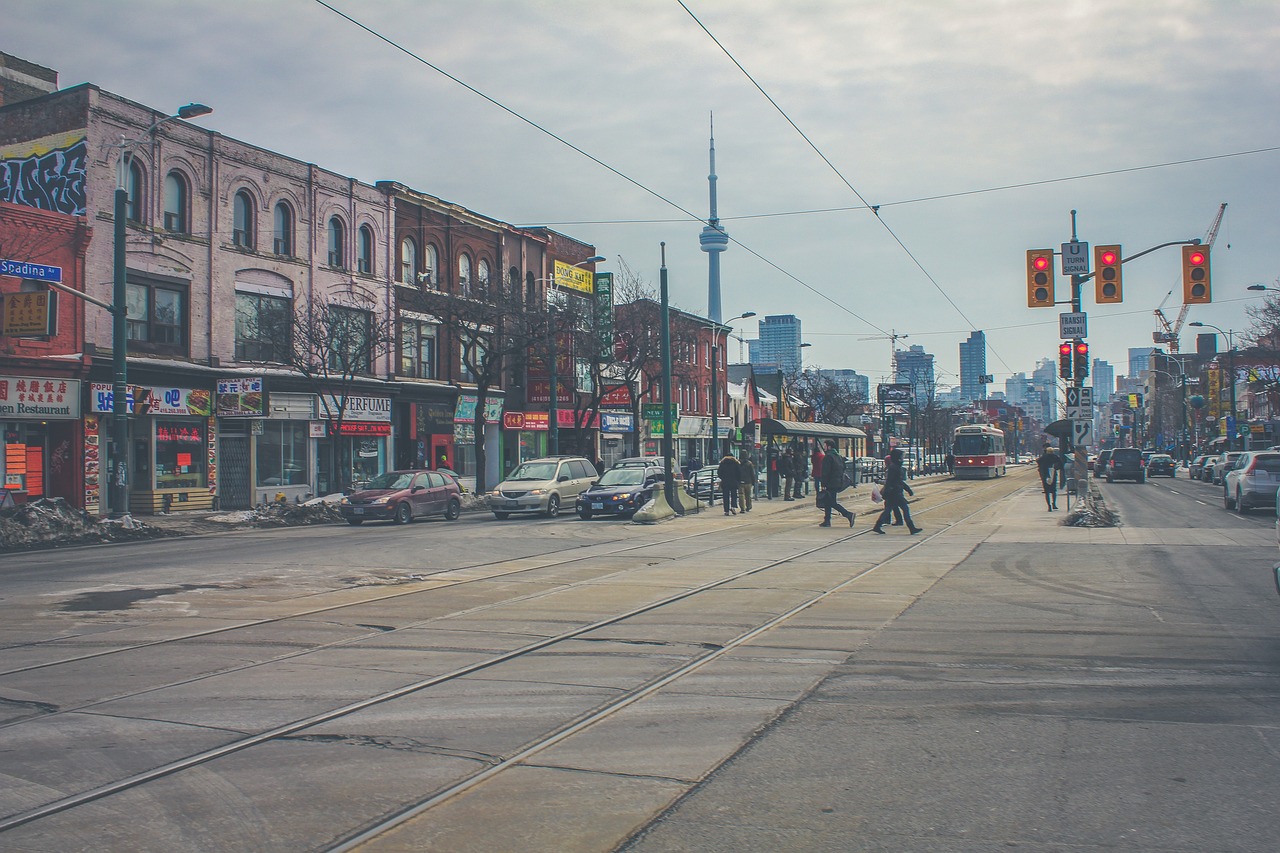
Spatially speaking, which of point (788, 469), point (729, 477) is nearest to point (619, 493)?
point (729, 477)

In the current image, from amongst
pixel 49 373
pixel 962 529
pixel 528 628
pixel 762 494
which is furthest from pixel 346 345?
pixel 528 628

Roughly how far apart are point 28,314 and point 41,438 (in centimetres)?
404

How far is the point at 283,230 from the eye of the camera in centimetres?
3684

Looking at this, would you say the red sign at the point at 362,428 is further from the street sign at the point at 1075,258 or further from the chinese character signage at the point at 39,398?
the street sign at the point at 1075,258

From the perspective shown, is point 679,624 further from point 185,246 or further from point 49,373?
point 185,246

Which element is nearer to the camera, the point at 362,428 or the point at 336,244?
the point at 362,428

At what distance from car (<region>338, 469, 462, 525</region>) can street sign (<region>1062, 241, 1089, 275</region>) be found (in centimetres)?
1727

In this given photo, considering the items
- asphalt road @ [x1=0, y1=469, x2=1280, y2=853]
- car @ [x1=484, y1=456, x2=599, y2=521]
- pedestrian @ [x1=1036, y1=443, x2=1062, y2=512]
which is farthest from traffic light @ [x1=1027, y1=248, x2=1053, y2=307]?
car @ [x1=484, y1=456, x2=599, y2=521]

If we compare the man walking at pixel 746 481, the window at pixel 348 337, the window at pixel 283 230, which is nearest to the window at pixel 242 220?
the window at pixel 283 230

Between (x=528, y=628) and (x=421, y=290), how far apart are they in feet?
106

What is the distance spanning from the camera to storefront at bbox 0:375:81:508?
89.3 ft

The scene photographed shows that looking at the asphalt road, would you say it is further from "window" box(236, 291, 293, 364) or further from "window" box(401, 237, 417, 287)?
"window" box(401, 237, 417, 287)

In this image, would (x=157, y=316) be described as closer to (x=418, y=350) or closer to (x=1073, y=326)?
(x=418, y=350)

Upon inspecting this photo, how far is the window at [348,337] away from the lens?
1330 inches
